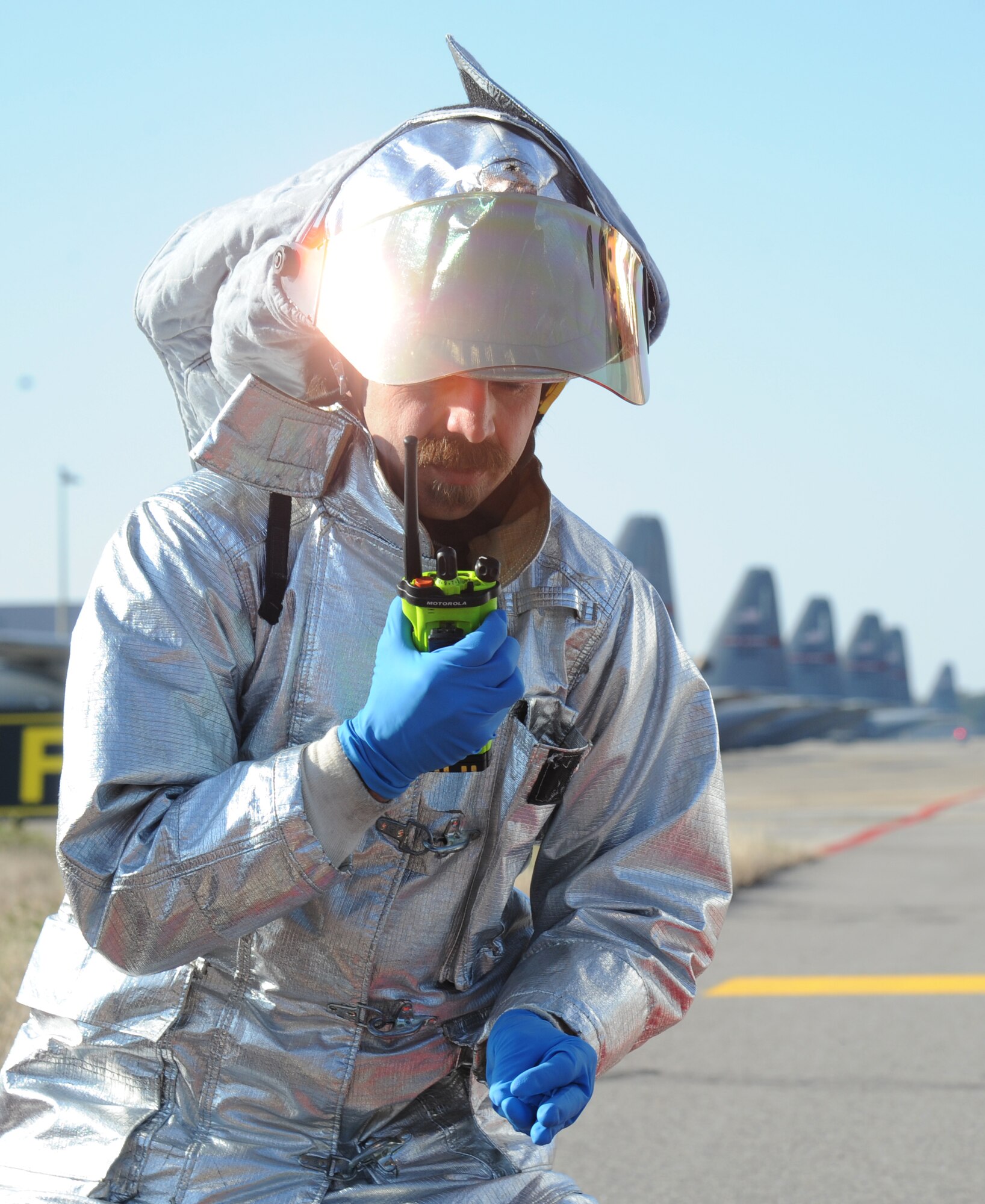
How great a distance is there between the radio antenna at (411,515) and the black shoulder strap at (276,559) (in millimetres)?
193

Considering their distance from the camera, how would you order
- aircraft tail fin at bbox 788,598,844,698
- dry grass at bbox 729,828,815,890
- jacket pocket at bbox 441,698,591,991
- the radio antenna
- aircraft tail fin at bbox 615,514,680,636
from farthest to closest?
aircraft tail fin at bbox 788,598,844,698 < aircraft tail fin at bbox 615,514,680,636 < dry grass at bbox 729,828,815,890 < jacket pocket at bbox 441,698,591,991 < the radio antenna

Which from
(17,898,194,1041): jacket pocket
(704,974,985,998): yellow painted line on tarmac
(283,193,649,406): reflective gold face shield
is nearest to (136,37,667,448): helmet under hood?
(283,193,649,406): reflective gold face shield

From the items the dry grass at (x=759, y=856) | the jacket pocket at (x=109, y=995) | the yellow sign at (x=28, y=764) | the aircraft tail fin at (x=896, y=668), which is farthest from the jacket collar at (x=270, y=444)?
the aircraft tail fin at (x=896, y=668)

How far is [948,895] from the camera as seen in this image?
11336mm

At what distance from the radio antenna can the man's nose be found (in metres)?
0.14

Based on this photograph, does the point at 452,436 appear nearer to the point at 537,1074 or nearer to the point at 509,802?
the point at 509,802

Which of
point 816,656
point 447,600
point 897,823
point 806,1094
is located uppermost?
point 447,600

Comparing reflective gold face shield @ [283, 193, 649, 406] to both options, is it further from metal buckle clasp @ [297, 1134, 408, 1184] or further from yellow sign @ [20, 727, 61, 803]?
yellow sign @ [20, 727, 61, 803]

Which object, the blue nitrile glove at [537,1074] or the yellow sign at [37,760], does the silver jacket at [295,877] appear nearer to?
the blue nitrile glove at [537,1074]

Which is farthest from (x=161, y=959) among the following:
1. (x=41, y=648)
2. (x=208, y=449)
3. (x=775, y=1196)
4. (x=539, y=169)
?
(x=41, y=648)

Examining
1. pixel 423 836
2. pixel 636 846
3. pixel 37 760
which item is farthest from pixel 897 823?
pixel 423 836

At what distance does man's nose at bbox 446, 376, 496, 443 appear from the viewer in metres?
1.92

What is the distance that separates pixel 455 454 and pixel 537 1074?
84 cm

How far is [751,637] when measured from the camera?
171 feet
